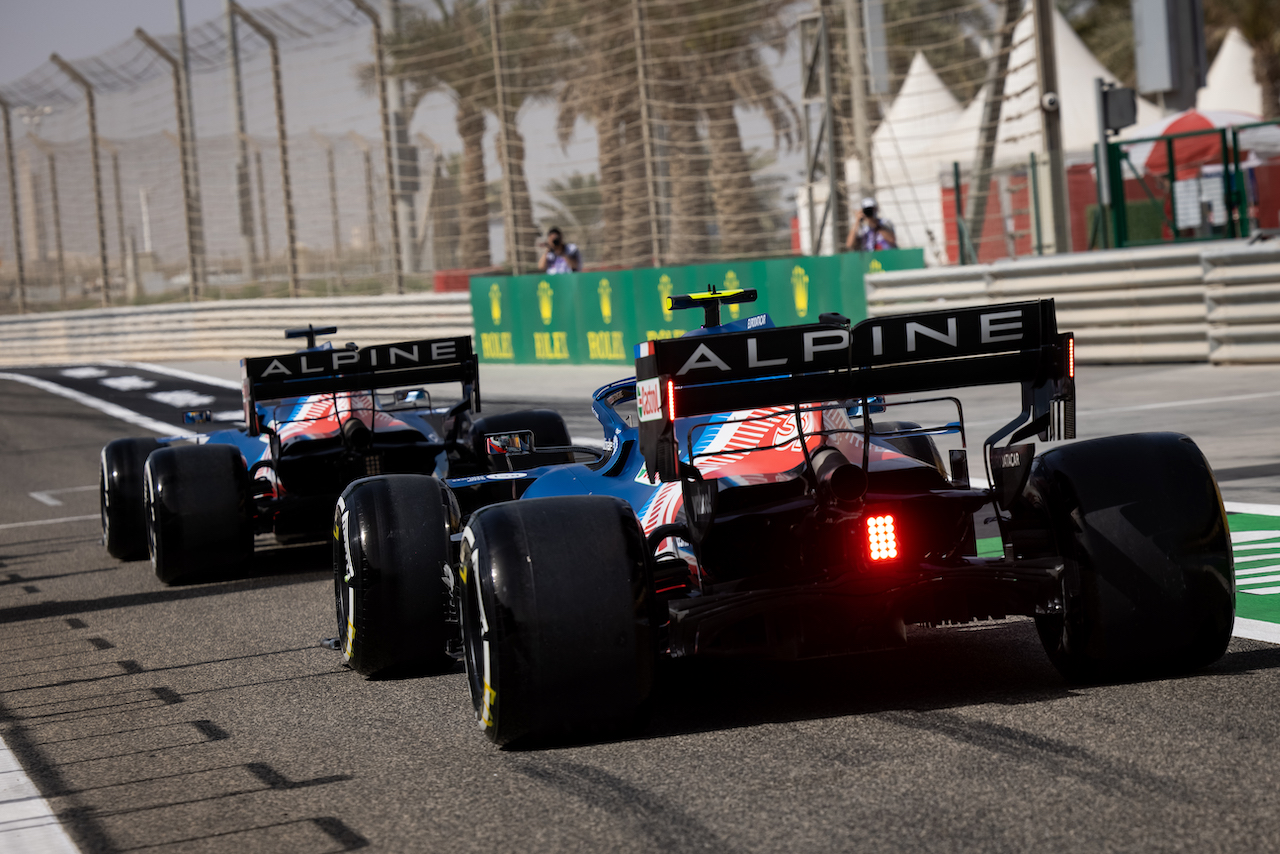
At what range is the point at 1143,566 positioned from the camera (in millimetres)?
4848

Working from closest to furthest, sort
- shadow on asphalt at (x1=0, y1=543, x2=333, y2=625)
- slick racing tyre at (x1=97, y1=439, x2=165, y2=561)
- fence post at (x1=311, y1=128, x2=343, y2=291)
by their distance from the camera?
shadow on asphalt at (x1=0, y1=543, x2=333, y2=625), slick racing tyre at (x1=97, y1=439, x2=165, y2=561), fence post at (x1=311, y1=128, x2=343, y2=291)

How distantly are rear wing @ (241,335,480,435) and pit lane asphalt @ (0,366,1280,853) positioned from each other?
6.38 feet

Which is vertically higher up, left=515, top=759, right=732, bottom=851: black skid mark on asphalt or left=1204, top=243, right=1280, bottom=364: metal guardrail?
left=1204, top=243, right=1280, bottom=364: metal guardrail

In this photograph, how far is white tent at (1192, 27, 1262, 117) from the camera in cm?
4162

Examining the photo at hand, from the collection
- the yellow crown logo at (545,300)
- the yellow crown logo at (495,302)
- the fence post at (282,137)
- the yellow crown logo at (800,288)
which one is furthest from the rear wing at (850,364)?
the fence post at (282,137)

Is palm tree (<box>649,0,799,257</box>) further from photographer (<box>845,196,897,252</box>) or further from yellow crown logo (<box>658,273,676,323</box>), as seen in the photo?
photographer (<box>845,196,897,252</box>)

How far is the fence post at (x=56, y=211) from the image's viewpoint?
32.3 m

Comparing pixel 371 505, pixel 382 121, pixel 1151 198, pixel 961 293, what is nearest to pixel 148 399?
pixel 382 121

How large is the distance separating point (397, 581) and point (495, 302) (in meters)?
17.4

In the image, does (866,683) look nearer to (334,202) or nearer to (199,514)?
(199,514)

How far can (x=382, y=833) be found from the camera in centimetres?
399

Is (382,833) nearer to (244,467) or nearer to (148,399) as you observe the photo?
(244,467)

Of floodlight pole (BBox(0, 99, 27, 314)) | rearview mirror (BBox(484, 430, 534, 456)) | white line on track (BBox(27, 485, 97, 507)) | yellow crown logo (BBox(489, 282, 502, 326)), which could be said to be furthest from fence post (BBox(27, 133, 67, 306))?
rearview mirror (BBox(484, 430, 534, 456))

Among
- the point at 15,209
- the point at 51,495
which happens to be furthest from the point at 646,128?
the point at 15,209
